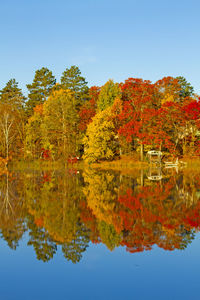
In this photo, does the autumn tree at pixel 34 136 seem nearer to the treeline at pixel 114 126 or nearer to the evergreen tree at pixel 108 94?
the treeline at pixel 114 126

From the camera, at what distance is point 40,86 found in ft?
214

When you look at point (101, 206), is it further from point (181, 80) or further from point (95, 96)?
point (181, 80)

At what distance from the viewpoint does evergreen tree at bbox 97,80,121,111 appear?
4772 centimetres

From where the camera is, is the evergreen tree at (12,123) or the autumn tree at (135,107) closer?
the autumn tree at (135,107)

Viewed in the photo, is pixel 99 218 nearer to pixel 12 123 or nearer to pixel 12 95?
pixel 12 123

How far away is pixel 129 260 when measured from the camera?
7895 mm

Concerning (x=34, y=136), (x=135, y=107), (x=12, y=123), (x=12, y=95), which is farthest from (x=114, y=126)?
(x=12, y=95)

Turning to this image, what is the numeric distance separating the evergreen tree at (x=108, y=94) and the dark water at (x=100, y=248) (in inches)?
1313

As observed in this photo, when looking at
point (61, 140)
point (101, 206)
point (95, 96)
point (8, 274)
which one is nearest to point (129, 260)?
point (8, 274)

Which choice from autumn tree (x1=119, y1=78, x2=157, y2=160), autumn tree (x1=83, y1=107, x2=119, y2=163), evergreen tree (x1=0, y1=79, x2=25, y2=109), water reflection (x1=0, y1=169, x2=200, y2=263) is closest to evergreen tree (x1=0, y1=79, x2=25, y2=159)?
evergreen tree (x1=0, y1=79, x2=25, y2=109)

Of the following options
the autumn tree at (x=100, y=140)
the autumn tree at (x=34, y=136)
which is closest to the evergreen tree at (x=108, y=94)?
the autumn tree at (x=100, y=140)

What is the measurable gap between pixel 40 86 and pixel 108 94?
76.2 feet

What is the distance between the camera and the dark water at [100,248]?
21.1 ft

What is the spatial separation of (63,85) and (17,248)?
55610mm
